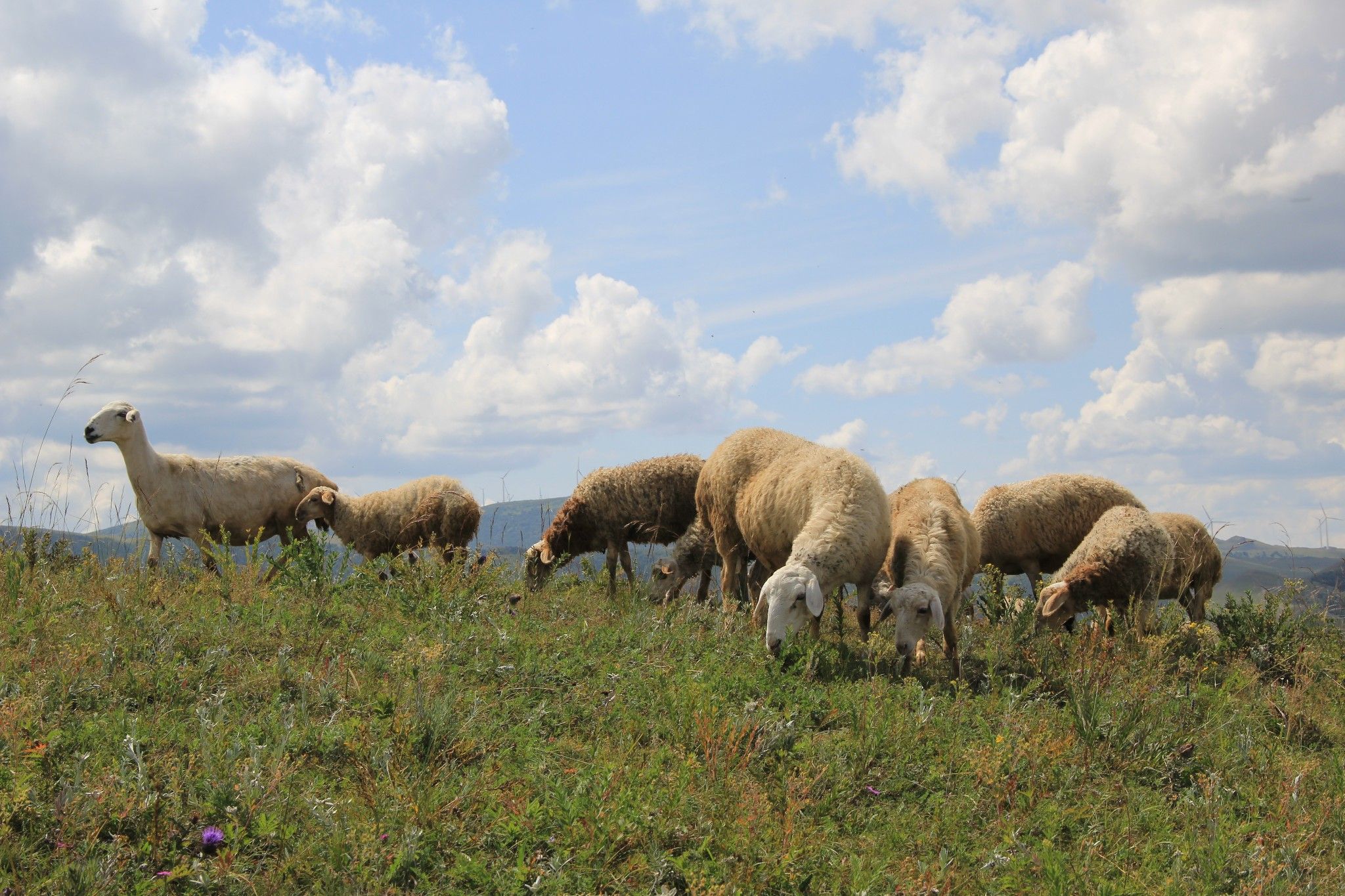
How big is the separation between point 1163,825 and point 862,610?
3896 mm

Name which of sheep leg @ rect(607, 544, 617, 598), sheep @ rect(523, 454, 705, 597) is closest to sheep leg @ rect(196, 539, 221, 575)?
sheep @ rect(523, 454, 705, 597)

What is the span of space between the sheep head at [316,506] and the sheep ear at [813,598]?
30.8 feet

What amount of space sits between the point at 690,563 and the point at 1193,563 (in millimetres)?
6459

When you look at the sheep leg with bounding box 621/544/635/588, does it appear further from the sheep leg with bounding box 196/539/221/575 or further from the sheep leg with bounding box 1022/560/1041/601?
the sheep leg with bounding box 1022/560/1041/601

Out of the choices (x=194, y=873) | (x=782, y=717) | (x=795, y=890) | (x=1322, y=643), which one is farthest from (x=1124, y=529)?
(x=194, y=873)

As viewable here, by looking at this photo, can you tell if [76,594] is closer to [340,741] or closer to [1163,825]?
[340,741]

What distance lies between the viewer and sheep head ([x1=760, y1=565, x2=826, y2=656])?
8062 millimetres

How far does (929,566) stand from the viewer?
912 centimetres

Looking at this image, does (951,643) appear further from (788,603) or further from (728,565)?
(728,565)

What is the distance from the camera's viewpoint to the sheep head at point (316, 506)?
15.2m

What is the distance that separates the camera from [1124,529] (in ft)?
37.6

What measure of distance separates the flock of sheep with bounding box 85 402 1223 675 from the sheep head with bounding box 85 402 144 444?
0.07 feet

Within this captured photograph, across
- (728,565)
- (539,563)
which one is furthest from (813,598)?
(539,563)

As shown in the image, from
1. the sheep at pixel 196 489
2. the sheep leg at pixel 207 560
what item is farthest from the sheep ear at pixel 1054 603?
the sheep at pixel 196 489
